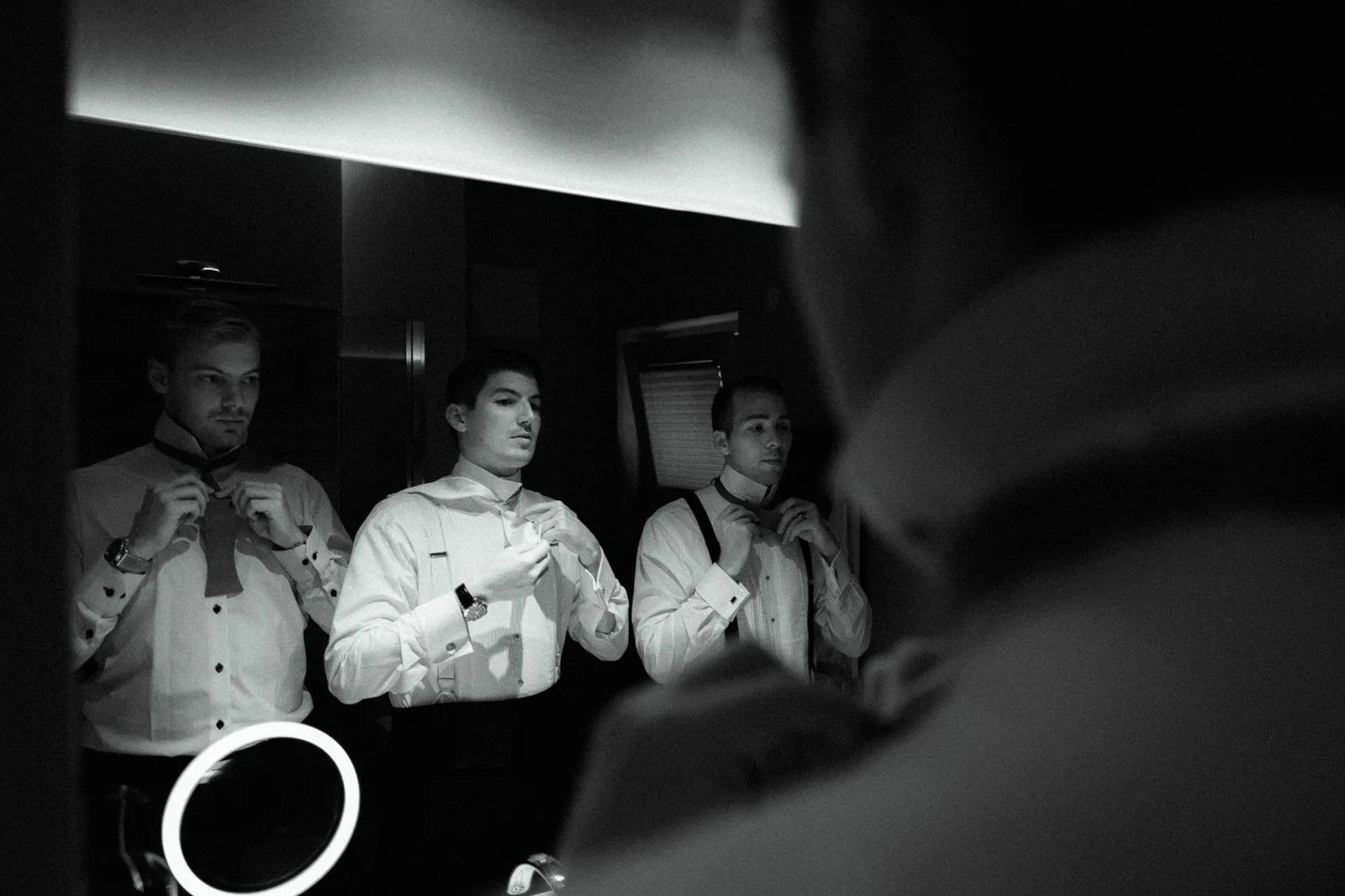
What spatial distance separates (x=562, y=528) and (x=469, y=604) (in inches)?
7.2

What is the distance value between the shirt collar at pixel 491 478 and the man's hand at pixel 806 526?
0.44m

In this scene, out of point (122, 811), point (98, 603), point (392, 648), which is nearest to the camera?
point (122, 811)

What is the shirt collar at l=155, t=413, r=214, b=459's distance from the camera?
50.1 inches

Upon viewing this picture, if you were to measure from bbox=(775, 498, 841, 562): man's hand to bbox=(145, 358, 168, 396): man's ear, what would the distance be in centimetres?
93

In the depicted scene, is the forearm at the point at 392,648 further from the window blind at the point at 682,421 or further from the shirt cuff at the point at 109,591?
the window blind at the point at 682,421

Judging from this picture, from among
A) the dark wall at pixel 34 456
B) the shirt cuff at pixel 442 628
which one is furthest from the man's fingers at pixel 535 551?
the dark wall at pixel 34 456

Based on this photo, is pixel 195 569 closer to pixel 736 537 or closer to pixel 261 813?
pixel 261 813

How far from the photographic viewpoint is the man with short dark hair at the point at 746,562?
62.6 inches

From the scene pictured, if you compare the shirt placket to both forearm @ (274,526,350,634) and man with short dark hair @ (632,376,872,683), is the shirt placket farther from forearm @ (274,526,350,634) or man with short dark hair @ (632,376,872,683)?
man with short dark hair @ (632,376,872,683)

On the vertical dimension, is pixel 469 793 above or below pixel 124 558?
below

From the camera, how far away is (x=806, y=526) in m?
1.62

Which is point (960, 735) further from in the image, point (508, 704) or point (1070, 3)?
point (508, 704)

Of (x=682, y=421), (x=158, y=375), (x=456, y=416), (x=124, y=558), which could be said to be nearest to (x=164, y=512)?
(x=124, y=558)

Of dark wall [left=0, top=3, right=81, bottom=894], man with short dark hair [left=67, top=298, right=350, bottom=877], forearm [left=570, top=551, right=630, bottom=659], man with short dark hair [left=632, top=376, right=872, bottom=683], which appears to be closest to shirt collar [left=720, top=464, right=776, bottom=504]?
man with short dark hair [left=632, top=376, right=872, bottom=683]
